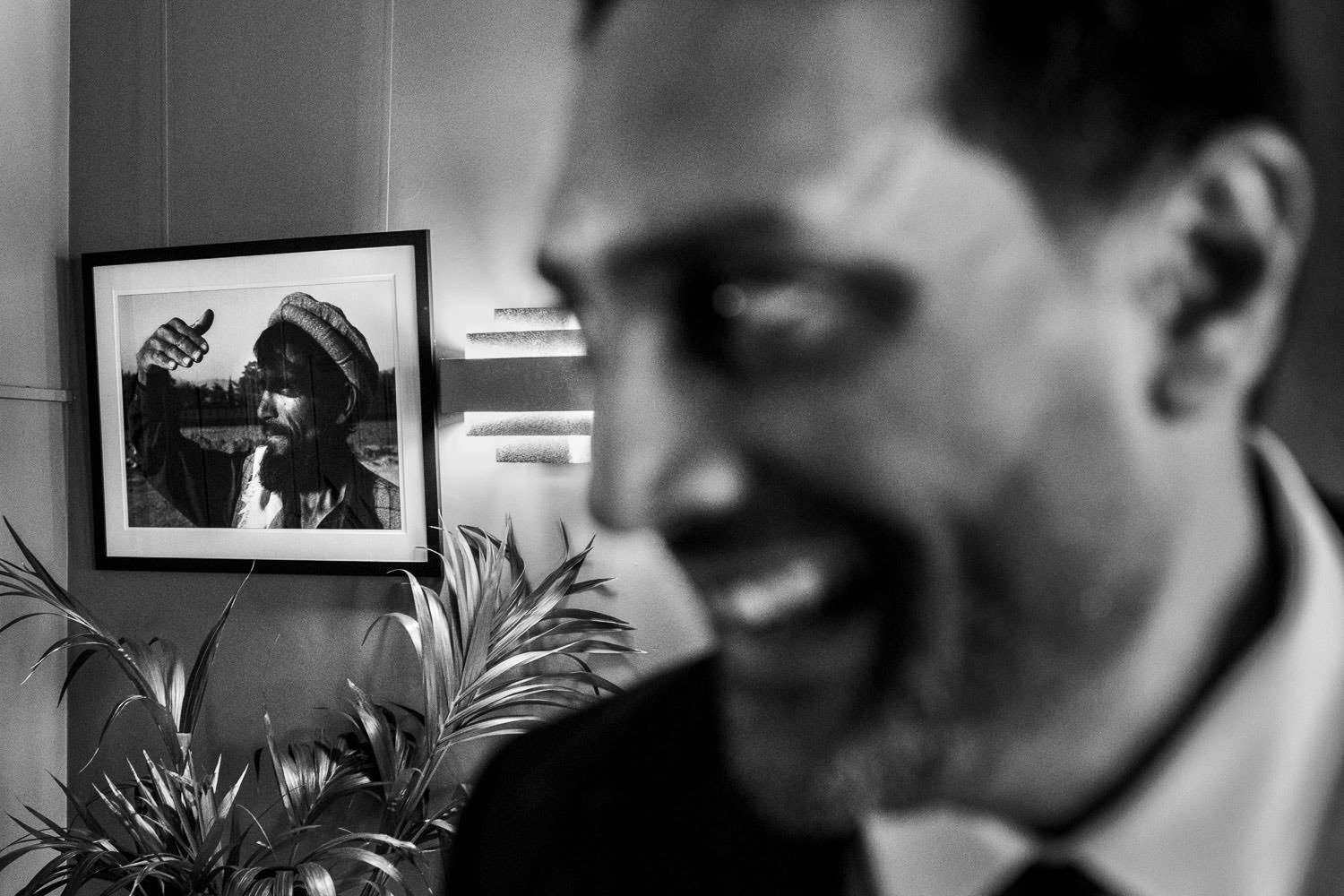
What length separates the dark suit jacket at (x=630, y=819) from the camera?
0.47 metres

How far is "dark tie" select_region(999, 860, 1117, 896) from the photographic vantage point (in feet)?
1.28

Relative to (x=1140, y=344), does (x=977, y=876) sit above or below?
below

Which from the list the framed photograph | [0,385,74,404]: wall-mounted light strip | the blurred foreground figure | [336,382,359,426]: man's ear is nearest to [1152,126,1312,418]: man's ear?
the blurred foreground figure

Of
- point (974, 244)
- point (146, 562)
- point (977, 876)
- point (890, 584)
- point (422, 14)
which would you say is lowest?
point (146, 562)

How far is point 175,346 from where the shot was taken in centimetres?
218

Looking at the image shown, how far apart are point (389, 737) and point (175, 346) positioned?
3.13 ft

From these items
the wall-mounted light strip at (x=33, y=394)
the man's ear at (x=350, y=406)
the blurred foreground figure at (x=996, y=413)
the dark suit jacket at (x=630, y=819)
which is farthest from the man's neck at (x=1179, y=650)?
Result: the wall-mounted light strip at (x=33, y=394)

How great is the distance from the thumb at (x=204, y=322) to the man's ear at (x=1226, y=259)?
2082mm

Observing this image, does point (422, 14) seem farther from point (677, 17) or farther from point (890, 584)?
point (890, 584)

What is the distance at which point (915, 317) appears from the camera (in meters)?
0.36

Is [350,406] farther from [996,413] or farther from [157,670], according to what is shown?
[996,413]

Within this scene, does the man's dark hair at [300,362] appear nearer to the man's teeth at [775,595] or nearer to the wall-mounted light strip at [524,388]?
the wall-mounted light strip at [524,388]

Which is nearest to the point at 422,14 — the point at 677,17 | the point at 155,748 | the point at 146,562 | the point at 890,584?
the point at 146,562

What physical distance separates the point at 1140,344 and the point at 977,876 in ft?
0.70
